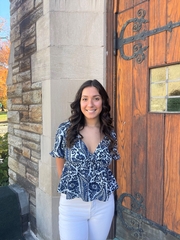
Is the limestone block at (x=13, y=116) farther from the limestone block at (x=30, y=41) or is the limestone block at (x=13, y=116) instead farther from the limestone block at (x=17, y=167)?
the limestone block at (x=30, y=41)

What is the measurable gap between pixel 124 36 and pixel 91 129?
93 cm

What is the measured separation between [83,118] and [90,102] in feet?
0.58

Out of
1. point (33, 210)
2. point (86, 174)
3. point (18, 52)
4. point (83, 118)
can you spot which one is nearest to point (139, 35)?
point (83, 118)

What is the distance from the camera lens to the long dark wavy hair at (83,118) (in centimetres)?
157

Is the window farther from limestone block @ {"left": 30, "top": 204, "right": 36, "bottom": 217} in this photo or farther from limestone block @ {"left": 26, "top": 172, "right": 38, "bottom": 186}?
limestone block @ {"left": 30, "top": 204, "right": 36, "bottom": 217}

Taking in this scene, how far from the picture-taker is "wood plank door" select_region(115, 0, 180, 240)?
173 cm

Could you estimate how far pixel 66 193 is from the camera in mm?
1527

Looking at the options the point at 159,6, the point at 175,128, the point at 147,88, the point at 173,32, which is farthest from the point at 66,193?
the point at 159,6

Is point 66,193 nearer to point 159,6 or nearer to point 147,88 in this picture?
point 147,88

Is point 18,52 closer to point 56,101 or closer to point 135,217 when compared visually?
point 56,101

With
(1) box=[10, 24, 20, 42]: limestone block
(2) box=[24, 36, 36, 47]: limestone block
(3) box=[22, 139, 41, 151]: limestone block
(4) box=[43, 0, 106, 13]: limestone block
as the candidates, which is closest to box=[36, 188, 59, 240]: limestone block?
(3) box=[22, 139, 41, 151]: limestone block

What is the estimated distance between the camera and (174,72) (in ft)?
5.61

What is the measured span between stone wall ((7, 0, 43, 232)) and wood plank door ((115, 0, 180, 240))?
35.3 inches

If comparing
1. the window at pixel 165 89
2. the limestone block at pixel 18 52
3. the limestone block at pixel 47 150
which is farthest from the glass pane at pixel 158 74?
the limestone block at pixel 18 52
